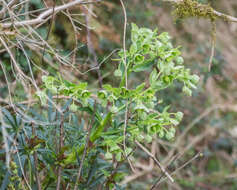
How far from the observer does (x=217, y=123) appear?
3041mm

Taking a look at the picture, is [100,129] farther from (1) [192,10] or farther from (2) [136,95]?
(1) [192,10]

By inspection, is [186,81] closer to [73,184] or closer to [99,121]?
[99,121]

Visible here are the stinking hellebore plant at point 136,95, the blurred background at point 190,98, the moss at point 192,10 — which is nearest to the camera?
the stinking hellebore plant at point 136,95

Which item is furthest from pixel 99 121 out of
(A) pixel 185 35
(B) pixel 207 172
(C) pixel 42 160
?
(A) pixel 185 35

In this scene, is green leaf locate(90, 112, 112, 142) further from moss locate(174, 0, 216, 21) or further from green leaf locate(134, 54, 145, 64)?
moss locate(174, 0, 216, 21)

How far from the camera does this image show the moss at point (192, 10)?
4.77 ft

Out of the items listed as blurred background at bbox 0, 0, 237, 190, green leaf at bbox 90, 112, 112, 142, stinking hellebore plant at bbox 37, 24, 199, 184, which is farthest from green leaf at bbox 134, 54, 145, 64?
blurred background at bbox 0, 0, 237, 190

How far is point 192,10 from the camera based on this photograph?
4.78 feet

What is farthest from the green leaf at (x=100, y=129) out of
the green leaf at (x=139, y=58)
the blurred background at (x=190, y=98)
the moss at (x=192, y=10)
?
the blurred background at (x=190, y=98)

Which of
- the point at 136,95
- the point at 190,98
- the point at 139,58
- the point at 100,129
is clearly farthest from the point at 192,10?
the point at 190,98

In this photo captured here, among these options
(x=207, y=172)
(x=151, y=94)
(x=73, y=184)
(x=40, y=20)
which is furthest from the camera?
(x=207, y=172)

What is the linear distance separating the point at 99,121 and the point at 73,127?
0.56 ft

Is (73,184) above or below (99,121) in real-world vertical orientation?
below

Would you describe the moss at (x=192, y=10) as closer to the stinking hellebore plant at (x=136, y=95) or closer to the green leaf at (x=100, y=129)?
the stinking hellebore plant at (x=136, y=95)
